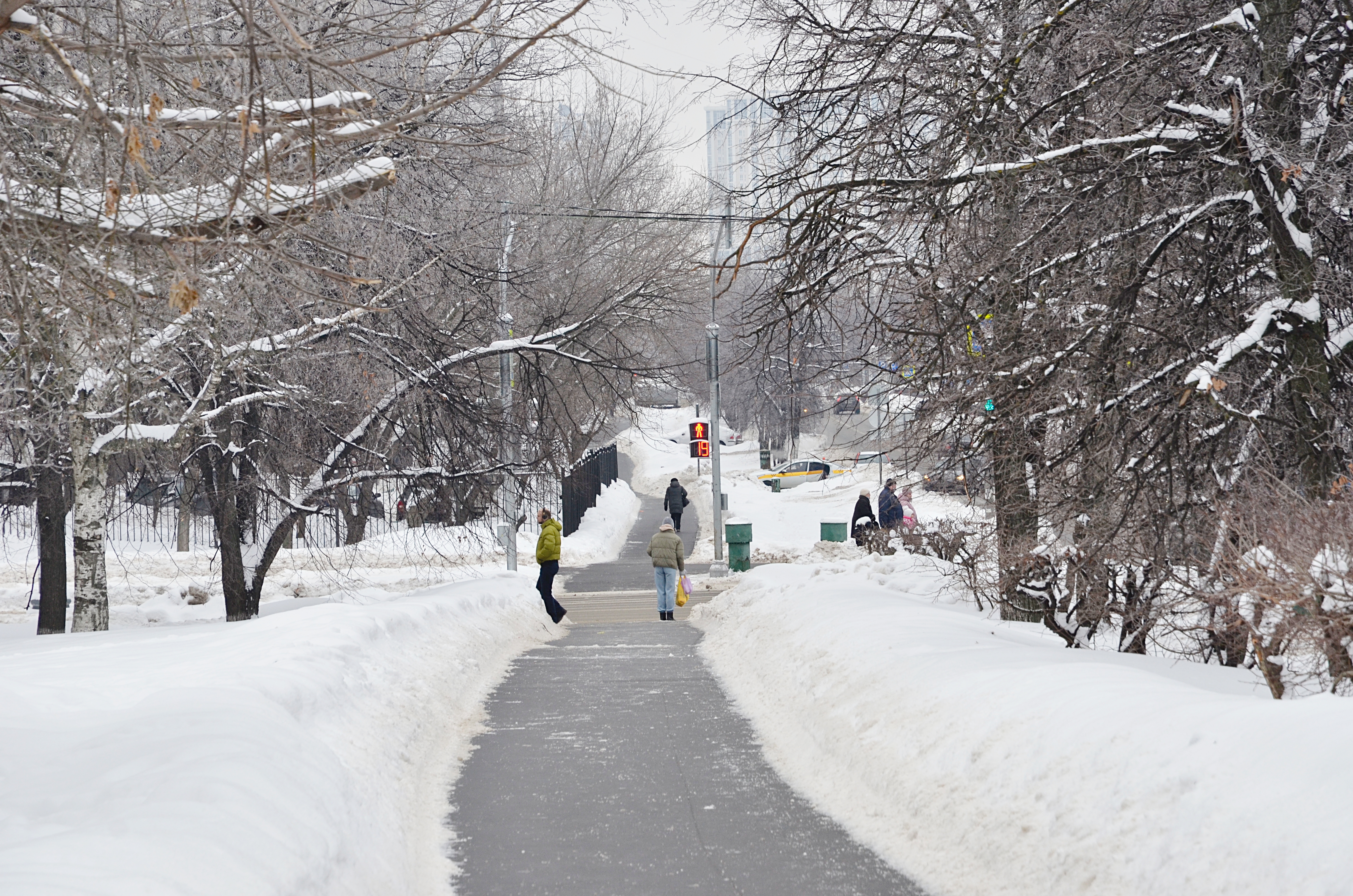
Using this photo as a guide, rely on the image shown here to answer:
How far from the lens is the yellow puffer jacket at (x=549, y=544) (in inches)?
781

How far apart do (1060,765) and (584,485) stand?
28759mm

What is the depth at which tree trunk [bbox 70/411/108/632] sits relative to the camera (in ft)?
45.7

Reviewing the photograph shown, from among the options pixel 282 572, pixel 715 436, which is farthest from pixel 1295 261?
pixel 282 572

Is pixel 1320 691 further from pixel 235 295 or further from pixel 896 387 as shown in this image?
pixel 235 295

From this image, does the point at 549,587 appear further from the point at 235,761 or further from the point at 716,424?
the point at 235,761

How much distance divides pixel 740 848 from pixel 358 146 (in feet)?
15.1

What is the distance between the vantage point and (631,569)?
30.7 m

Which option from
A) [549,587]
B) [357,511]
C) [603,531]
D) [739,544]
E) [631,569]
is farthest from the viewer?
[603,531]

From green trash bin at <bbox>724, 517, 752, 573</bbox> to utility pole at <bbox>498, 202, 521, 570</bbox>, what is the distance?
4570mm

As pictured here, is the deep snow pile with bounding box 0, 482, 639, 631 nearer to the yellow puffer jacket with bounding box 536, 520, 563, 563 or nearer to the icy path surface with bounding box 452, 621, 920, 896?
the yellow puffer jacket with bounding box 536, 520, 563, 563

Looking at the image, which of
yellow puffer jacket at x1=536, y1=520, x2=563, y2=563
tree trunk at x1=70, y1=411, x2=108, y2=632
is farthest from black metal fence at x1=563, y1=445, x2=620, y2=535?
tree trunk at x1=70, y1=411, x2=108, y2=632

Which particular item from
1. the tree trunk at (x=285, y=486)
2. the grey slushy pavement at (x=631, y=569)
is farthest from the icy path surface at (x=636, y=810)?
the grey slushy pavement at (x=631, y=569)

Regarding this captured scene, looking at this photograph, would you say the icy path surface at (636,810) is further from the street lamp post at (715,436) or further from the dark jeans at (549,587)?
the street lamp post at (715,436)

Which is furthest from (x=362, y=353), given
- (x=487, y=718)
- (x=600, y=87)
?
(x=600, y=87)
